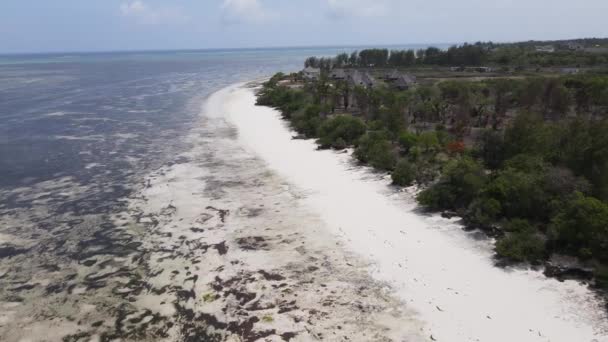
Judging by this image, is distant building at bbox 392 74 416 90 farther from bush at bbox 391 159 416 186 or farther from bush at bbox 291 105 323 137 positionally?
bush at bbox 391 159 416 186

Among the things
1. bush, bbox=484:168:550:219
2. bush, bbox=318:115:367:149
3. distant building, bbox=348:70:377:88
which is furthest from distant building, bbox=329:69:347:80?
bush, bbox=484:168:550:219

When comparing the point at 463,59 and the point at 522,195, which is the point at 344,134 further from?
the point at 463,59

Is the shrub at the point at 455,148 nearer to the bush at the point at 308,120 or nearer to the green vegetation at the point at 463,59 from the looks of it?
the bush at the point at 308,120

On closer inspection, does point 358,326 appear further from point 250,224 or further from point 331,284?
point 250,224

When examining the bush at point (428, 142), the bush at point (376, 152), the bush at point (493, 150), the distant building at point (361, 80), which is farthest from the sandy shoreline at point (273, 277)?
the distant building at point (361, 80)

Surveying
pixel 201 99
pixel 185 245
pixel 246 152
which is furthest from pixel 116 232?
pixel 201 99

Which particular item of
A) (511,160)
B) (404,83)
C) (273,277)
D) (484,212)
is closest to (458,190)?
(484,212)
